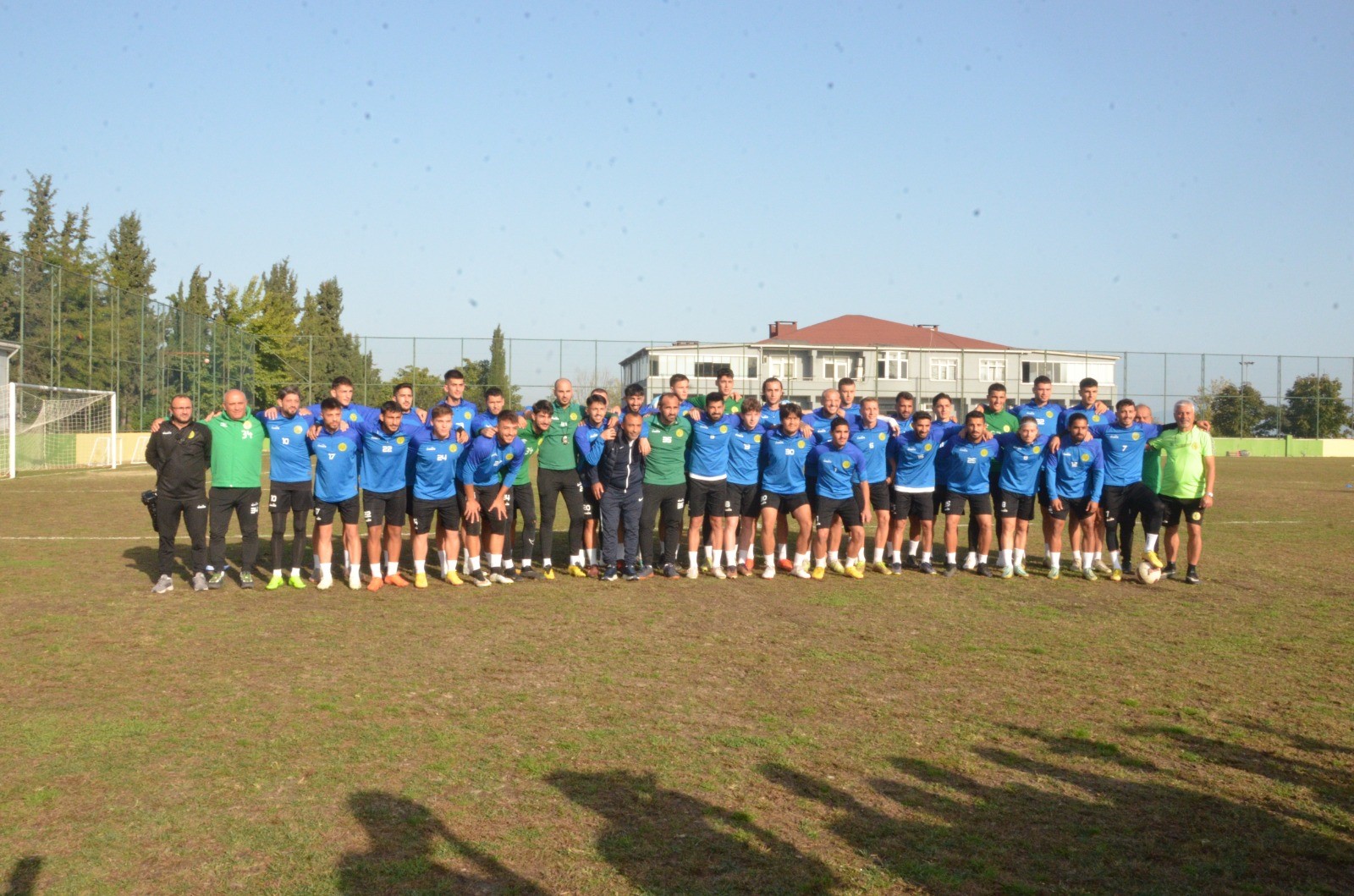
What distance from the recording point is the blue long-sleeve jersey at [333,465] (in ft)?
34.6

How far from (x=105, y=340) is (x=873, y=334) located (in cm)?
5180

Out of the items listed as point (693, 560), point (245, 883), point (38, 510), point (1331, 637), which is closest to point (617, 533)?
point (693, 560)

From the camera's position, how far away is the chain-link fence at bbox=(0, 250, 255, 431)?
28.6 m

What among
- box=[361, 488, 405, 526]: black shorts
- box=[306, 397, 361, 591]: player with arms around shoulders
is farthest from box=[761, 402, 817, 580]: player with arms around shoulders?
box=[306, 397, 361, 591]: player with arms around shoulders

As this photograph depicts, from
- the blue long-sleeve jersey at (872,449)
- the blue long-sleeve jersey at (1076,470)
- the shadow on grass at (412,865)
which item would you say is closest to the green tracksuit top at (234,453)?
the blue long-sleeve jersey at (872,449)

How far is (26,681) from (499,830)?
4.06 meters

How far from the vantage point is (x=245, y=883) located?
3869 millimetres

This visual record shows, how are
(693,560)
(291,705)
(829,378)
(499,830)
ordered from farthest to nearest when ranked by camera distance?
(829,378) < (693,560) < (291,705) < (499,830)

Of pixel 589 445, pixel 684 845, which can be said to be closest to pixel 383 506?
pixel 589 445

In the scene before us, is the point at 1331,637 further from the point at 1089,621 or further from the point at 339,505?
the point at 339,505

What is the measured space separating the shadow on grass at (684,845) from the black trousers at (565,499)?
6.49 meters

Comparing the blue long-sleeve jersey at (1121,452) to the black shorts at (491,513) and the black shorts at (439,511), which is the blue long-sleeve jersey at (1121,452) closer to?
the black shorts at (491,513)

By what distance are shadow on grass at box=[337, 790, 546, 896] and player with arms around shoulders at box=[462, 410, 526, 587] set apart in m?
6.38

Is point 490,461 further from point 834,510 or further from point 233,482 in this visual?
point 834,510
